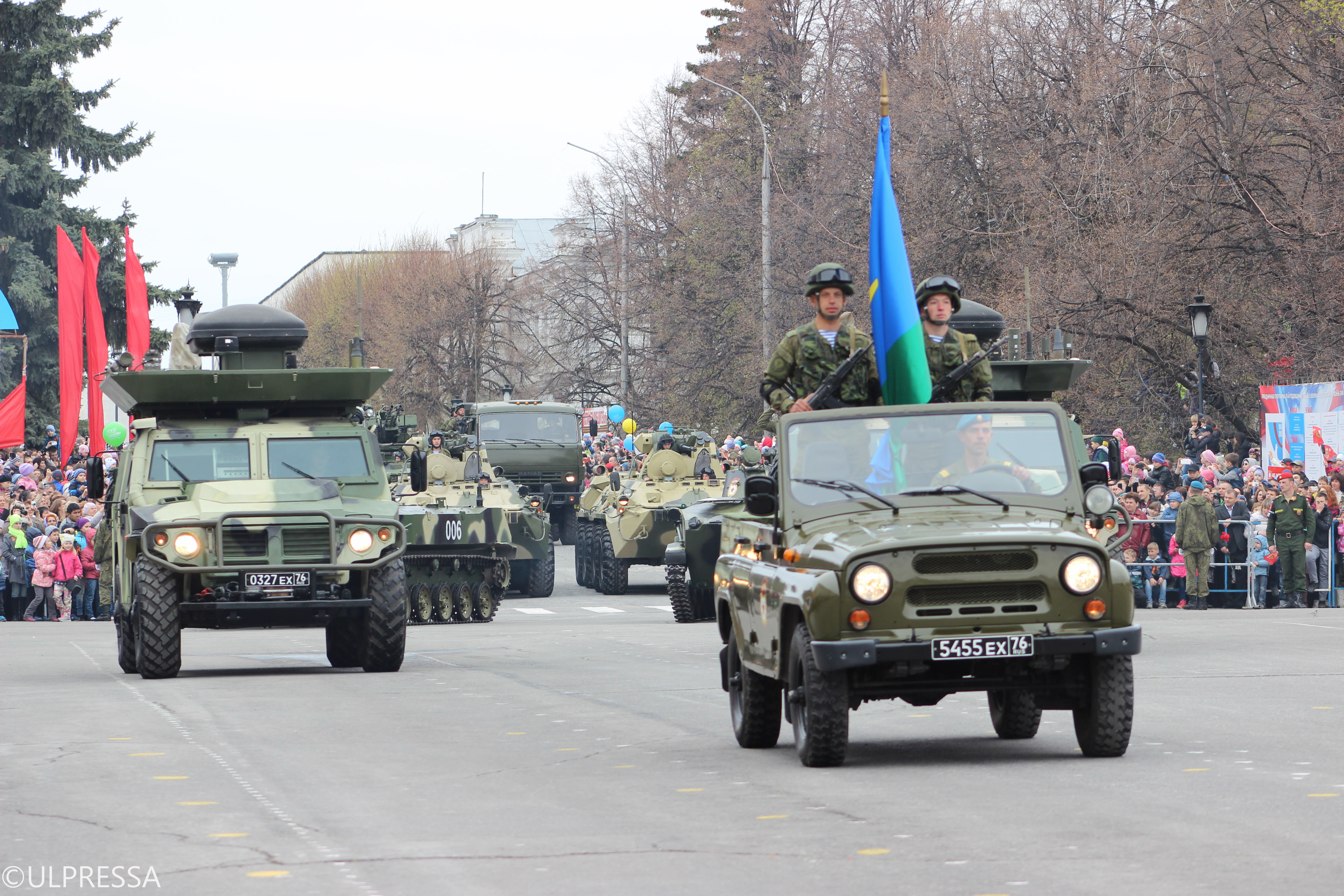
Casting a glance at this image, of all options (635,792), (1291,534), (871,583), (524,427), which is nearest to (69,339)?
(524,427)

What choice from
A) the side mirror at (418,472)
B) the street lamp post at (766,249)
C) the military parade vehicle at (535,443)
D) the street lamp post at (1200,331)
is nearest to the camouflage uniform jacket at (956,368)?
the side mirror at (418,472)

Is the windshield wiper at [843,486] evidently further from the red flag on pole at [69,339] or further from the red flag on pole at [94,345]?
the red flag on pole at [69,339]

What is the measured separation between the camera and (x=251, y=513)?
16.7 meters

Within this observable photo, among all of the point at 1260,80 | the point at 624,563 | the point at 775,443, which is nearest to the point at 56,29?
the point at 624,563

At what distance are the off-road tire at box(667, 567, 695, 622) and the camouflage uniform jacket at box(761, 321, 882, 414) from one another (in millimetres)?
14687

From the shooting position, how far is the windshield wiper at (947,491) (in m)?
10.4

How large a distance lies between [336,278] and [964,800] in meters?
86.4

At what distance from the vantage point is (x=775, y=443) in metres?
11.0

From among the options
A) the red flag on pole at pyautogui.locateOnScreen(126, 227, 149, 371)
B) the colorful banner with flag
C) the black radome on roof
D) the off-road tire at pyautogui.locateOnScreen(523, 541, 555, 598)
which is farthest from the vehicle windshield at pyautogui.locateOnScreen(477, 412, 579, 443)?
the colorful banner with flag

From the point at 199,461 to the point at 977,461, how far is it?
30.3 ft

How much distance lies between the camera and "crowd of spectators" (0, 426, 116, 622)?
28906mm

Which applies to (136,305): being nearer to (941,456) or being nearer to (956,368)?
(956,368)

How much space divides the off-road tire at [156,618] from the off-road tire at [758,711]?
6529 millimetres

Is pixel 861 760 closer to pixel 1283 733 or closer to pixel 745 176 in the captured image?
pixel 1283 733
